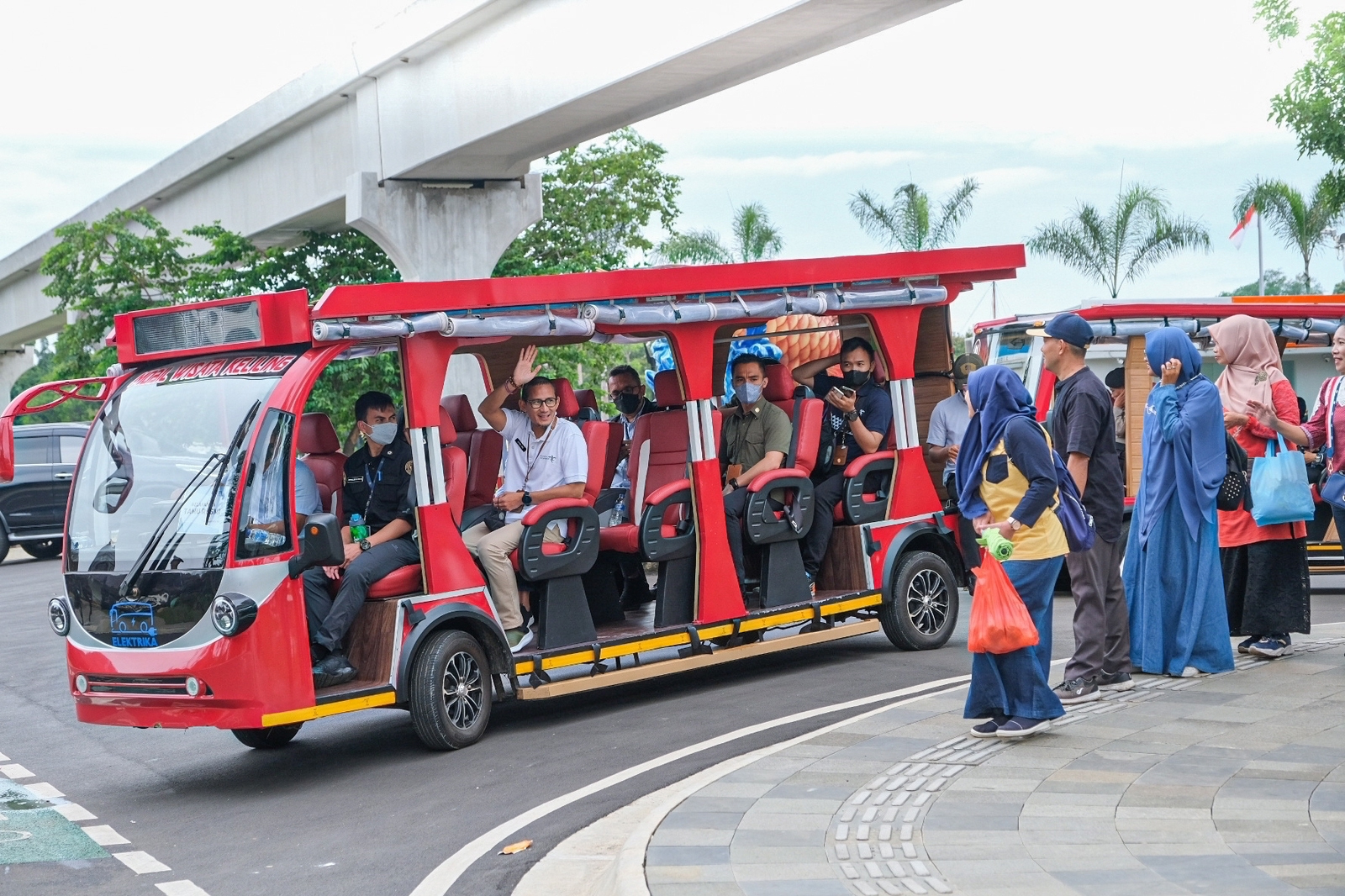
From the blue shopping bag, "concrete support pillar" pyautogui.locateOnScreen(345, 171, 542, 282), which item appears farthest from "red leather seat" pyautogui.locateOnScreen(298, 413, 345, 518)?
"concrete support pillar" pyautogui.locateOnScreen(345, 171, 542, 282)

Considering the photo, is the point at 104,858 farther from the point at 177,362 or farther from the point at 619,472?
the point at 619,472

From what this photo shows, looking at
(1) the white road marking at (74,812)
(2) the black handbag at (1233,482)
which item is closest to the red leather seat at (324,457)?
(1) the white road marking at (74,812)

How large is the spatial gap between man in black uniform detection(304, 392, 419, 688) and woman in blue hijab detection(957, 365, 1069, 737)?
3.30 metres

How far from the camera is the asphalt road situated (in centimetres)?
629

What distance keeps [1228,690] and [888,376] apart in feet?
11.9

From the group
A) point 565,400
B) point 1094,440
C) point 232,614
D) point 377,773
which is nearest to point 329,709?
point 377,773

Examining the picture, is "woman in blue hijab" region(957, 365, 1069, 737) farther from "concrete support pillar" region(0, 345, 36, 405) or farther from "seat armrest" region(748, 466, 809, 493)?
"concrete support pillar" region(0, 345, 36, 405)

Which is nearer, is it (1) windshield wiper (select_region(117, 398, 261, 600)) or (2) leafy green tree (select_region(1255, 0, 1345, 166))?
(1) windshield wiper (select_region(117, 398, 261, 600))

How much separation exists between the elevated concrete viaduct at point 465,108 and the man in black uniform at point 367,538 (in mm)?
6904

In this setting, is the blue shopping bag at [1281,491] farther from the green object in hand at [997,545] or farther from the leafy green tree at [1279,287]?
the leafy green tree at [1279,287]

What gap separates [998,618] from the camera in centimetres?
706

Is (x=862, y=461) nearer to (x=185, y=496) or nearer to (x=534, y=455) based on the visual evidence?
(x=534, y=455)

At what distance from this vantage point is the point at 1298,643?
32.4 feet

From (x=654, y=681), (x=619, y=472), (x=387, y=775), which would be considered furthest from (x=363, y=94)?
(x=387, y=775)
